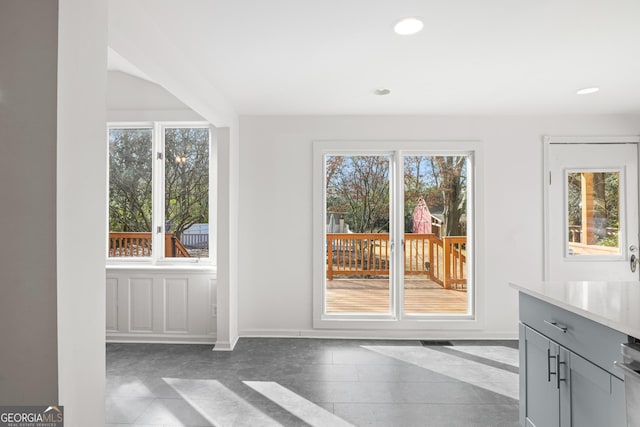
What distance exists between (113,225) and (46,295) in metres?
3.16

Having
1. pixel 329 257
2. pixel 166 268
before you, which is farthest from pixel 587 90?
pixel 166 268

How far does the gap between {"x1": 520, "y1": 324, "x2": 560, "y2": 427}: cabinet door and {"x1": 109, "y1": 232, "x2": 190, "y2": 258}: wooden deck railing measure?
336 centimetres

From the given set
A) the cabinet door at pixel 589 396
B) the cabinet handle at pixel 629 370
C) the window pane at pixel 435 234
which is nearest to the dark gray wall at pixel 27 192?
the cabinet handle at pixel 629 370

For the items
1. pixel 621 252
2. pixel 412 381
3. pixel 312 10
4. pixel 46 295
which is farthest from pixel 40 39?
pixel 621 252

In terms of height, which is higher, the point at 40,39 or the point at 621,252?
the point at 40,39

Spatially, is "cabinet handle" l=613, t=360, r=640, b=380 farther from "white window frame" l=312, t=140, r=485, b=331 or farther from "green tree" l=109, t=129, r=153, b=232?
"green tree" l=109, t=129, r=153, b=232

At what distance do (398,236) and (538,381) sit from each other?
2286 millimetres

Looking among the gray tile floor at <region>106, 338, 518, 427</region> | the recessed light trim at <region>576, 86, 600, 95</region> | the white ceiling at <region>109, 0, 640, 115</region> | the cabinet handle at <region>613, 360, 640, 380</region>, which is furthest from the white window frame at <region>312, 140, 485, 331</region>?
the cabinet handle at <region>613, 360, 640, 380</region>

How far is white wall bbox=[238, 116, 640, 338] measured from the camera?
3998 millimetres

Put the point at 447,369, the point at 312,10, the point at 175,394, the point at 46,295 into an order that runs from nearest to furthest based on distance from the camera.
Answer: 1. the point at 46,295
2. the point at 312,10
3. the point at 175,394
4. the point at 447,369

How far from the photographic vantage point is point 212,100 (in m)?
3.10

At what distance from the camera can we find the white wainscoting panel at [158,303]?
3877 millimetres

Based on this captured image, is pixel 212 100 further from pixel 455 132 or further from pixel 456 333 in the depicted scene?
pixel 456 333

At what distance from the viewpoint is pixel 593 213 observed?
3.98 meters
